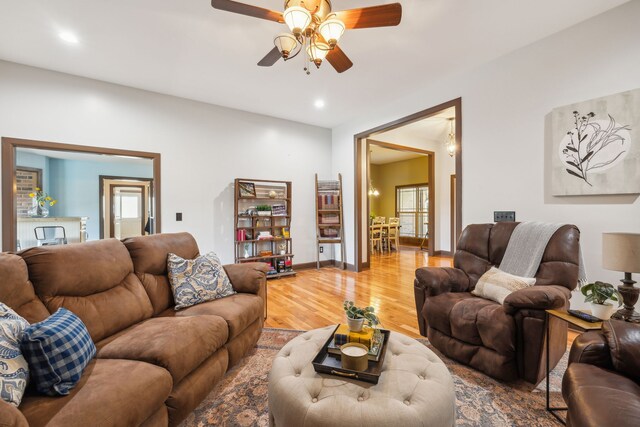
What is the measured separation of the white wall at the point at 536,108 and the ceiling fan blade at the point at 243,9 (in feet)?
8.50

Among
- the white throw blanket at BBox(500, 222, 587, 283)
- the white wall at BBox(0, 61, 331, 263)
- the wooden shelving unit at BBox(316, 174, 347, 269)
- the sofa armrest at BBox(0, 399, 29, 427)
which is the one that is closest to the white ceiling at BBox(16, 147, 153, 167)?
the white wall at BBox(0, 61, 331, 263)

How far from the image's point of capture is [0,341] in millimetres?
1059

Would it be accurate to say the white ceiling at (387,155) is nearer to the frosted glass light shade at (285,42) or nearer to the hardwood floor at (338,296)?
the hardwood floor at (338,296)

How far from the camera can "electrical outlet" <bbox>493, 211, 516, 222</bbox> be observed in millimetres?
3023

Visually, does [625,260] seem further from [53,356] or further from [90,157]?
[90,157]

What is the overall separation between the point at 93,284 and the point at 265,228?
10.5ft

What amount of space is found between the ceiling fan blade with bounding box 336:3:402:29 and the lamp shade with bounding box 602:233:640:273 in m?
1.96

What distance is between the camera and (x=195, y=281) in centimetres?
222

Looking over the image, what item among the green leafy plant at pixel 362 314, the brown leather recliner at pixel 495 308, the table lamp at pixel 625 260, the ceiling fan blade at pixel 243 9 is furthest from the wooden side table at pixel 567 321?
the ceiling fan blade at pixel 243 9

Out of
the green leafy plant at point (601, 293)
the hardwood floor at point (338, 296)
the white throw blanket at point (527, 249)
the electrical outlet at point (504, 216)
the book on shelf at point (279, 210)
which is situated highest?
the book on shelf at point (279, 210)

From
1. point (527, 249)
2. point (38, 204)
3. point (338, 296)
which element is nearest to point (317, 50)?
point (527, 249)

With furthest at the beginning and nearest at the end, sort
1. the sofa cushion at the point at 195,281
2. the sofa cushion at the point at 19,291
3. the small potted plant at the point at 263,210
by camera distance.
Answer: the small potted plant at the point at 263,210, the sofa cushion at the point at 195,281, the sofa cushion at the point at 19,291

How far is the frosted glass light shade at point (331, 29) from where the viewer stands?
1843 mm

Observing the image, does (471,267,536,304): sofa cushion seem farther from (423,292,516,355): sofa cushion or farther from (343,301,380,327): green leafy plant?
(343,301,380,327): green leafy plant
